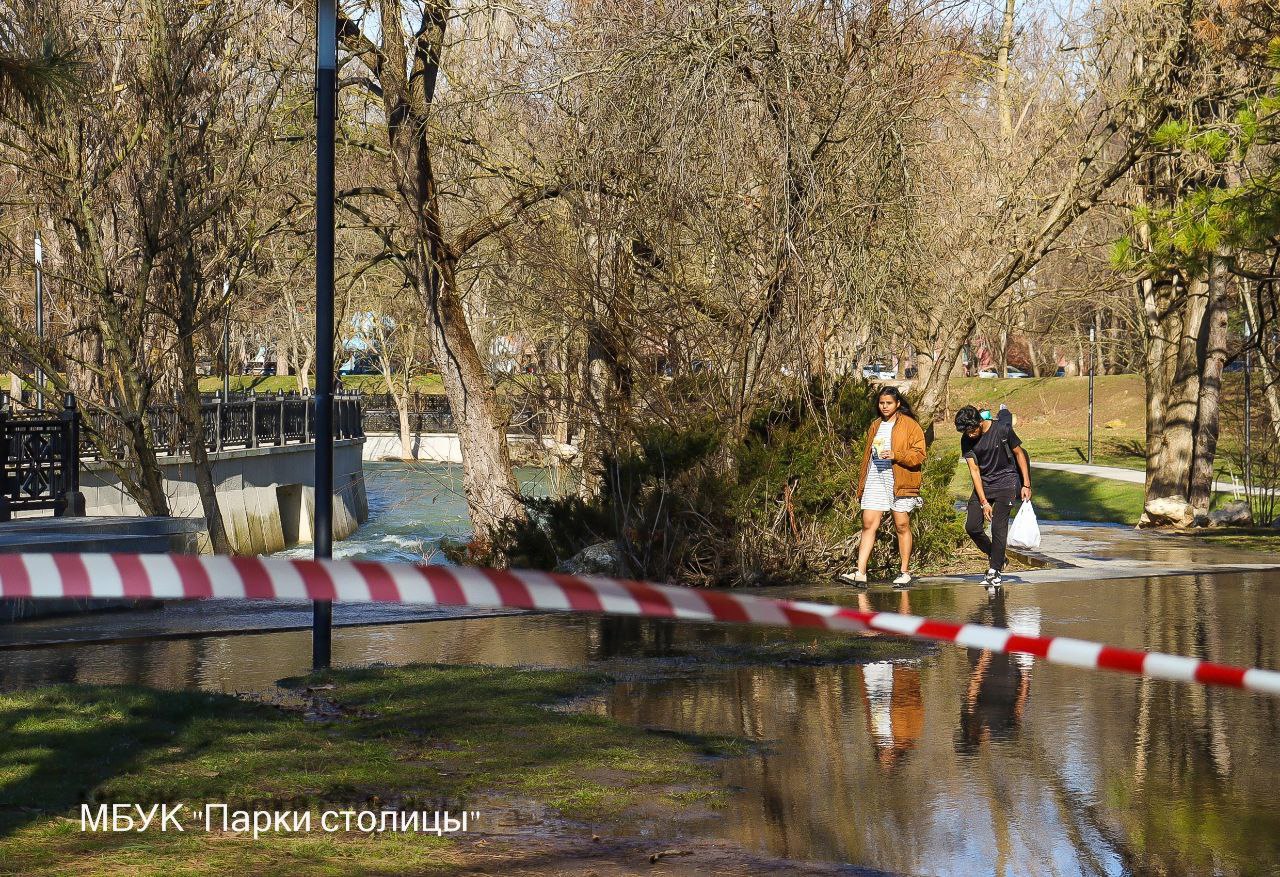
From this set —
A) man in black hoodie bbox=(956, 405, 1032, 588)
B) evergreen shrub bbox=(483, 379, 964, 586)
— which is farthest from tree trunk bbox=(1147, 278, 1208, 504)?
man in black hoodie bbox=(956, 405, 1032, 588)

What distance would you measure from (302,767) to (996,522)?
9.10 m

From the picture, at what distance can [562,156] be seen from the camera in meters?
16.6

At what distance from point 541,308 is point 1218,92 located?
29.0 ft

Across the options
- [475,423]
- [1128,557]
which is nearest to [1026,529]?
[1128,557]

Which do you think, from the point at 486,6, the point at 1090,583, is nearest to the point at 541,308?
the point at 486,6

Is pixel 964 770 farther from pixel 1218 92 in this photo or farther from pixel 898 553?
pixel 1218 92

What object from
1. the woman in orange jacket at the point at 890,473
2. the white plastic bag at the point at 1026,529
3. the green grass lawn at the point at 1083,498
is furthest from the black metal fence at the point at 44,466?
the green grass lawn at the point at 1083,498

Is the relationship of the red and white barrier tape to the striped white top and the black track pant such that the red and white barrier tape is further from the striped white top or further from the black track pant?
the black track pant

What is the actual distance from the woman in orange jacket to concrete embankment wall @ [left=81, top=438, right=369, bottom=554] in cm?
1232

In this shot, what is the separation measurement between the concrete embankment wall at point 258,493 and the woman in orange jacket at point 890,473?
12.3 m

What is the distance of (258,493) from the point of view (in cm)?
3472

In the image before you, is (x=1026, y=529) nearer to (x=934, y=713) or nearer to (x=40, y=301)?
(x=934, y=713)

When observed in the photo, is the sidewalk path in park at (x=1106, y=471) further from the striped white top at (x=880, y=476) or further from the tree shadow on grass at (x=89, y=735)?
the tree shadow on grass at (x=89, y=735)

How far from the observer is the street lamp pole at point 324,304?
28.4 feet
